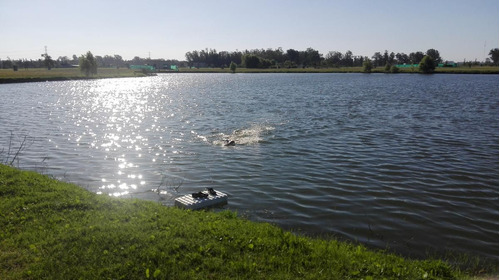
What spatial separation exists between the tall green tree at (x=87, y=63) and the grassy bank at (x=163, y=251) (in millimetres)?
116346

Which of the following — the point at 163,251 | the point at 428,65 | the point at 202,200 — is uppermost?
the point at 428,65

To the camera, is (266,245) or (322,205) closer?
(266,245)

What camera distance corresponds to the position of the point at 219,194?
12.8 metres

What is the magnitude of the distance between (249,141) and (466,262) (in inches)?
606

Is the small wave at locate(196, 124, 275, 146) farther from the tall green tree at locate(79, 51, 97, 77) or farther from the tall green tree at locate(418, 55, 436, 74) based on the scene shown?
the tall green tree at locate(418, 55, 436, 74)

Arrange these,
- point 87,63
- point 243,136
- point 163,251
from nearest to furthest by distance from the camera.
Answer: point 163,251
point 243,136
point 87,63

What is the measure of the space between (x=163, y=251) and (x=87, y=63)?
122m

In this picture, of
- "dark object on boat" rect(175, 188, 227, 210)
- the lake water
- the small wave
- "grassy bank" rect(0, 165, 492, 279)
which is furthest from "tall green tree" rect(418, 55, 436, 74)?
"grassy bank" rect(0, 165, 492, 279)

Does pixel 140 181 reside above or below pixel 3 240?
below

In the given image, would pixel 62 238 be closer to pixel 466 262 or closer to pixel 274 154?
pixel 466 262

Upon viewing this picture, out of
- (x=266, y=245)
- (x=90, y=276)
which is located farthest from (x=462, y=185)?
(x=90, y=276)

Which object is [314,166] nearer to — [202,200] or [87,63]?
[202,200]

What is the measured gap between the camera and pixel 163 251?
7.55 meters

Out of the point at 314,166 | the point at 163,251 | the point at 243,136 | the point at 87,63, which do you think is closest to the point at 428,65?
the point at 87,63
